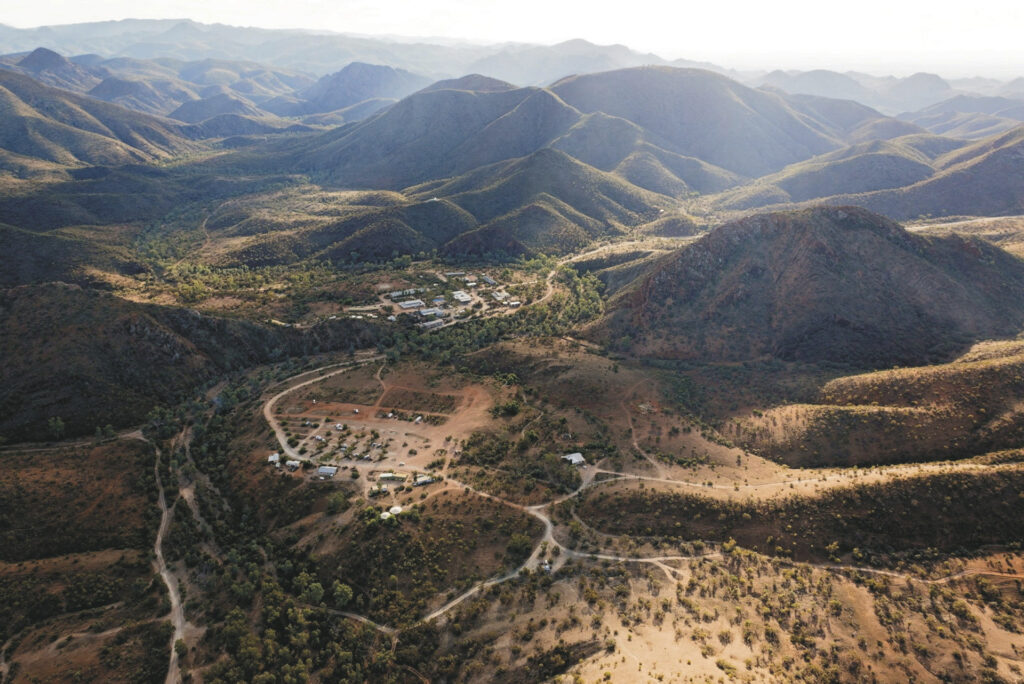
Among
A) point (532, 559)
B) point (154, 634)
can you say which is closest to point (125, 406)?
point (154, 634)

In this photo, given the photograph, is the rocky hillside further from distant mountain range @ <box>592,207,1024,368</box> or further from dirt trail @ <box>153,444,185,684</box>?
distant mountain range @ <box>592,207,1024,368</box>

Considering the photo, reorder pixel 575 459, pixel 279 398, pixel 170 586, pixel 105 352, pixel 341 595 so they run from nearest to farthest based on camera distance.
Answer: pixel 341 595
pixel 170 586
pixel 575 459
pixel 105 352
pixel 279 398

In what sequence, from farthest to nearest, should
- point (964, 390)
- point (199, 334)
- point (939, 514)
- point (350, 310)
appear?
point (350, 310) < point (199, 334) < point (964, 390) < point (939, 514)

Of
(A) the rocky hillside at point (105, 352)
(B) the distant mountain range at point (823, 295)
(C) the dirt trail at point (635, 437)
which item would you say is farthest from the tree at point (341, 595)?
(B) the distant mountain range at point (823, 295)

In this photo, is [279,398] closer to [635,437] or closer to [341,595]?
[341,595]

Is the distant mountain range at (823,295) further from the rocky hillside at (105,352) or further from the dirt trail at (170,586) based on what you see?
the dirt trail at (170,586)

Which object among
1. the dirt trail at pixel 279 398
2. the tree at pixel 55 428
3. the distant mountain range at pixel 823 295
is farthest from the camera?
the distant mountain range at pixel 823 295

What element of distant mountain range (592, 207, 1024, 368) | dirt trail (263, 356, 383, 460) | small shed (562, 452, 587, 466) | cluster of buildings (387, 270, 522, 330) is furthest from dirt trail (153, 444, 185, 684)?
distant mountain range (592, 207, 1024, 368)

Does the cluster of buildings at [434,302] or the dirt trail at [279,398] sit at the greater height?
the cluster of buildings at [434,302]

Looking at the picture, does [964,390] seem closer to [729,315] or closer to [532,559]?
[729,315]

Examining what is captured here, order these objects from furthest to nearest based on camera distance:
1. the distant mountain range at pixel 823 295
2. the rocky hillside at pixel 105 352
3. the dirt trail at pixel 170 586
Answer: the distant mountain range at pixel 823 295
the rocky hillside at pixel 105 352
the dirt trail at pixel 170 586

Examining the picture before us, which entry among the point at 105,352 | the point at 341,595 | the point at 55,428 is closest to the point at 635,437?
the point at 341,595
